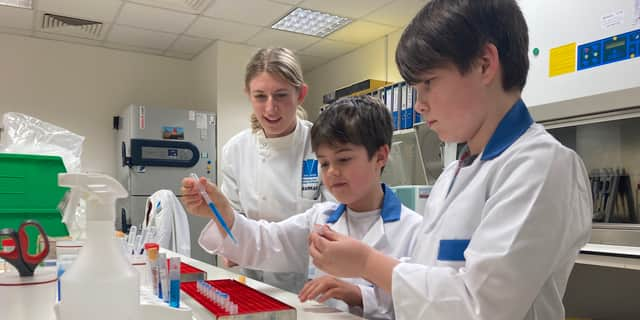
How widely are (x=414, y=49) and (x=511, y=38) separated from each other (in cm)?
13

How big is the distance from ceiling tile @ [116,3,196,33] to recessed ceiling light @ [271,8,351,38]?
717mm

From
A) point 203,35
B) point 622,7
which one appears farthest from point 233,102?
point 622,7

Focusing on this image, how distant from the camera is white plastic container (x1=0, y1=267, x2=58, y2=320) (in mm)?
587

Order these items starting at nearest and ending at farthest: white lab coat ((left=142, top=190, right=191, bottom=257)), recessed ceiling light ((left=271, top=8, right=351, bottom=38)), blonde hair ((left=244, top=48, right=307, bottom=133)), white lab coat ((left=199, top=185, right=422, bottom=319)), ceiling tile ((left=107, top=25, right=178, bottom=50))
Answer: white lab coat ((left=199, top=185, right=422, bottom=319)) < blonde hair ((left=244, top=48, right=307, bottom=133)) < white lab coat ((left=142, top=190, right=191, bottom=257)) < recessed ceiling light ((left=271, top=8, right=351, bottom=38)) < ceiling tile ((left=107, top=25, right=178, bottom=50))

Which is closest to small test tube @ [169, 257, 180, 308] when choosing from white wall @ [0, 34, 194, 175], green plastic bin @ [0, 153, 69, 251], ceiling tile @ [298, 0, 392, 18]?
green plastic bin @ [0, 153, 69, 251]

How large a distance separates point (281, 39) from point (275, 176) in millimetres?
2853

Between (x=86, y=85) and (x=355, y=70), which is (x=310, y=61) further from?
(x=86, y=85)

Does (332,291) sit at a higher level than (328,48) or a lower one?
lower

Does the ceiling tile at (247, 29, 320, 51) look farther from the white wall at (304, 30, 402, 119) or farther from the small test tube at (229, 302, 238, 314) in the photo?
the small test tube at (229, 302, 238, 314)

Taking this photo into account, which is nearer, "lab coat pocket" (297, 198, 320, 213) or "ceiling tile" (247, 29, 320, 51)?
"lab coat pocket" (297, 198, 320, 213)

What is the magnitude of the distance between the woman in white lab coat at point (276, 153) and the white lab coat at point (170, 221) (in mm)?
1012

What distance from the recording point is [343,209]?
109cm

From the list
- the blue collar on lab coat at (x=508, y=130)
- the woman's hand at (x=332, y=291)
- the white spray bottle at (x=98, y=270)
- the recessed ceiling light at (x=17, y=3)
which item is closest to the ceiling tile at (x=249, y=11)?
the recessed ceiling light at (x=17, y=3)

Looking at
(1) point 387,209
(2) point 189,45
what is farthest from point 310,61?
(1) point 387,209
